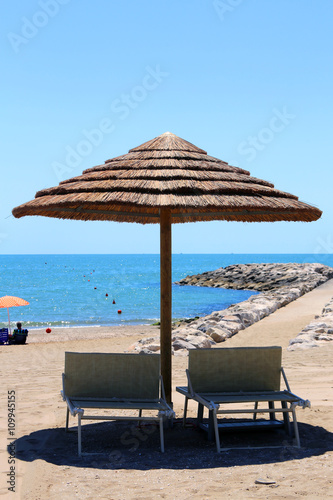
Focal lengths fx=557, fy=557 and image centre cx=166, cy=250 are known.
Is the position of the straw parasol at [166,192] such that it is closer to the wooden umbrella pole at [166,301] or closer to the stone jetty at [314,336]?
the wooden umbrella pole at [166,301]

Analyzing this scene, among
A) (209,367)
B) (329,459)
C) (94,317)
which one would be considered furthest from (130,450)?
(94,317)

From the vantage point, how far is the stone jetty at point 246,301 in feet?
41.8

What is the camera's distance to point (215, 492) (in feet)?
12.1

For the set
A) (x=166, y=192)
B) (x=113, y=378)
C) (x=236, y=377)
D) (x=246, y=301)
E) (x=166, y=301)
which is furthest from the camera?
(x=246, y=301)

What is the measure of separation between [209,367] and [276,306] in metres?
15.3

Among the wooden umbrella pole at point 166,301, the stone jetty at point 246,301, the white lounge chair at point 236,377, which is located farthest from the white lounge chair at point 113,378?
the stone jetty at point 246,301

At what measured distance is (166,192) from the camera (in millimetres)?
4898

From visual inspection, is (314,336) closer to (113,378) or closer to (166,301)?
(166,301)

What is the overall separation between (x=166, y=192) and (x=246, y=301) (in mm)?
18999

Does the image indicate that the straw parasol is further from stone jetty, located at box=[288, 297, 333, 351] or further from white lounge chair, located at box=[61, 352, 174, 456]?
stone jetty, located at box=[288, 297, 333, 351]

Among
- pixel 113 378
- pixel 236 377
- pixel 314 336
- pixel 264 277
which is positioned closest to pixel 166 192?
pixel 113 378

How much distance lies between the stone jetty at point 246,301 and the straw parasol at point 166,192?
5243 millimetres

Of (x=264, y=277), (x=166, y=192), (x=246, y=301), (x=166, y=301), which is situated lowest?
(x=264, y=277)

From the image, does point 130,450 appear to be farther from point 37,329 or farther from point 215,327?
point 37,329
